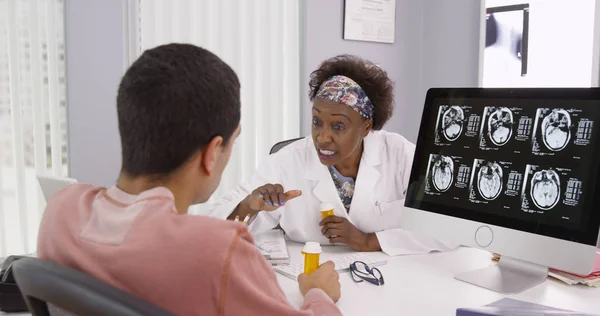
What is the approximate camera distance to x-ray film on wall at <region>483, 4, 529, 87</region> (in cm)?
290

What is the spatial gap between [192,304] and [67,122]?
1.86m

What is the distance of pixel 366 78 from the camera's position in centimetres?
184

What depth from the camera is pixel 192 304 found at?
0.68 meters

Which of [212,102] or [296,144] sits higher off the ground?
[212,102]

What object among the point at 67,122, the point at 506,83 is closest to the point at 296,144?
the point at 67,122

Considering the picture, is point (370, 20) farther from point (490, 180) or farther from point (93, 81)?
point (490, 180)

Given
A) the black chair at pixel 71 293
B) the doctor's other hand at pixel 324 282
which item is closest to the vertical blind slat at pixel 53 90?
the doctor's other hand at pixel 324 282

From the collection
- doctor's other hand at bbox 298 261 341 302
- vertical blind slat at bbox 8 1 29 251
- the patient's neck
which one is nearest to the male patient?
→ the patient's neck

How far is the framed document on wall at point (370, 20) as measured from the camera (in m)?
3.13

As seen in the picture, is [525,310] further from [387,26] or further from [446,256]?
[387,26]

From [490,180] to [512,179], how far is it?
55 millimetres

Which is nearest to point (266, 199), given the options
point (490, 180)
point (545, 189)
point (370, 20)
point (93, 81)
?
point (490, 180)

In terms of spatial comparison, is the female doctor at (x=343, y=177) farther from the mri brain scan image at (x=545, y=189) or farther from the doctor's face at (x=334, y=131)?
the mri brain scan image at (x=545, y=189)

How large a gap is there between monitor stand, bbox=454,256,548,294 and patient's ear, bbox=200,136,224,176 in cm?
73
